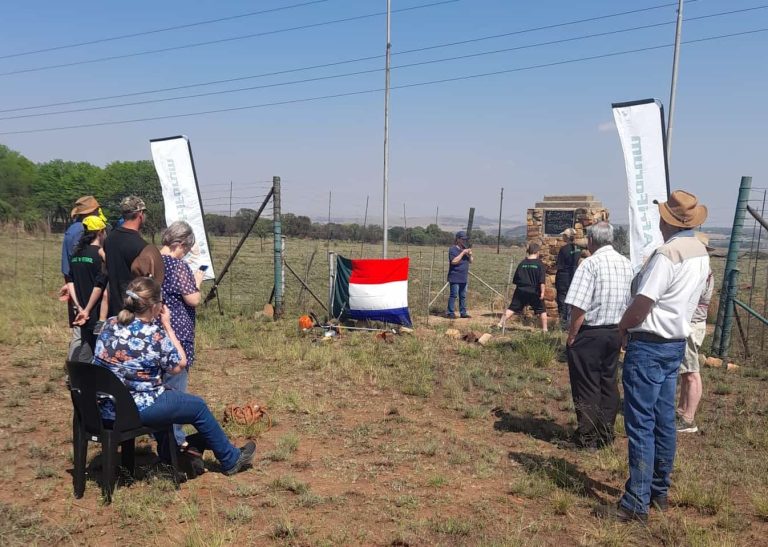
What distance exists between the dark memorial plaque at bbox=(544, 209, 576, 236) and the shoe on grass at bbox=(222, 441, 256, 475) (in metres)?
9.10

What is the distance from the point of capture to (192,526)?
11.5 ft

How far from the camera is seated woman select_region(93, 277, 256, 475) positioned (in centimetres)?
376

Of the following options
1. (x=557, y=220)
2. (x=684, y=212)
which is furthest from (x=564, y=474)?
(x=557, y=220)

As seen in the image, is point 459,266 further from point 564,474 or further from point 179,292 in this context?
point 179,292

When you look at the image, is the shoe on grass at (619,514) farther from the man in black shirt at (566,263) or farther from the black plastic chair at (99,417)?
the man in black shirt at (566,263)

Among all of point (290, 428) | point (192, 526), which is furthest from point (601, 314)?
point (192, 526)

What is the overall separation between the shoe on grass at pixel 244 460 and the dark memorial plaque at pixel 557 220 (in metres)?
9.10

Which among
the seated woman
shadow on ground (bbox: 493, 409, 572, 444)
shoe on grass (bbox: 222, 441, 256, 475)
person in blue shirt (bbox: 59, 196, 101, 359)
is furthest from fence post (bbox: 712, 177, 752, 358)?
person in blue shirt (bbox: 59, 196, 101, 359)

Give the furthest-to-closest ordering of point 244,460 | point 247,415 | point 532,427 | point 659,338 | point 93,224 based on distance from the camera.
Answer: point 532,427 < point 247,415 < point 93,224 < point 244,460 < point 659,338

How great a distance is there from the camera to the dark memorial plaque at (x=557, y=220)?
39.3ft

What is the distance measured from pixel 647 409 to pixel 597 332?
126cm

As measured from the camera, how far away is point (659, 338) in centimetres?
361

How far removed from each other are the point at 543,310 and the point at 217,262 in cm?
1629

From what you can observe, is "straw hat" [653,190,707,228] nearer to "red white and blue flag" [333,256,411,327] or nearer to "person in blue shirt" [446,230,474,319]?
"red white and blue flag" [333,256,411,327]
